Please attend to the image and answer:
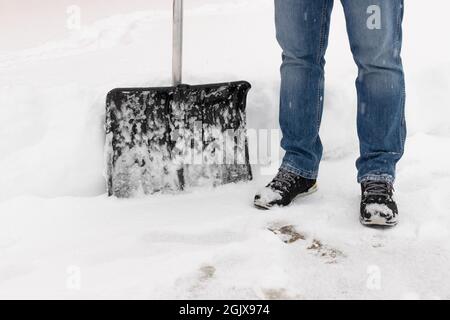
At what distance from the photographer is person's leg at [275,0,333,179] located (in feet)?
5.34

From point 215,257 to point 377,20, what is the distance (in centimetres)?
81

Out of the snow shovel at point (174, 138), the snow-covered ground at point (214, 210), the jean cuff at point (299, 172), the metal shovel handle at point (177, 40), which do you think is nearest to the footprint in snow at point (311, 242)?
the snow-covered ground at point (214, 210)

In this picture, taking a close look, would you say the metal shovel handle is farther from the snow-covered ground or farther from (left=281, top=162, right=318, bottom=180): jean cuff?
(left=281, top=162, right=318, bottom=180): jean cuff

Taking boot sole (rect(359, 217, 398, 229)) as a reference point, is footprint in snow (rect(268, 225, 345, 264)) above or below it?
below

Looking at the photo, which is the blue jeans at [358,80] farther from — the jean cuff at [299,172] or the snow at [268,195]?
the snow at [268,195]

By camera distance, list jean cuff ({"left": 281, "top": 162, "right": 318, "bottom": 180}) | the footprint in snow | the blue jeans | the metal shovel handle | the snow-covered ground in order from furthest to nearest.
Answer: the metal shovel handle < jean cuff ({"left": 281, "top": 162, "right": 318, "bottom": 180}) < the blue jeans < the footprint in snow < the snow-covered ground

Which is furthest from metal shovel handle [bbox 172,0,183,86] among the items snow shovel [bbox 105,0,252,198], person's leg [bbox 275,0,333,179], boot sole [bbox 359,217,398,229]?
boot sole [bbox 359,217,398,229]

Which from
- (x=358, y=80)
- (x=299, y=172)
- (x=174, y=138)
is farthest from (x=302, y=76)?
(x=174, y=138)

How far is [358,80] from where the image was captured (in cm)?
161

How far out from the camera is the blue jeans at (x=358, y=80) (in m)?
1.51

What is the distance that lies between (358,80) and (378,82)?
73 mm

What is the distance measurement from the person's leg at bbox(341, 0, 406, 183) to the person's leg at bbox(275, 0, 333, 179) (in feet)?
0.42

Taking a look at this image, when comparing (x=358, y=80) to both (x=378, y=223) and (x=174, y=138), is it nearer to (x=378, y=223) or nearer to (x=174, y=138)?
(x=378, y=223)
